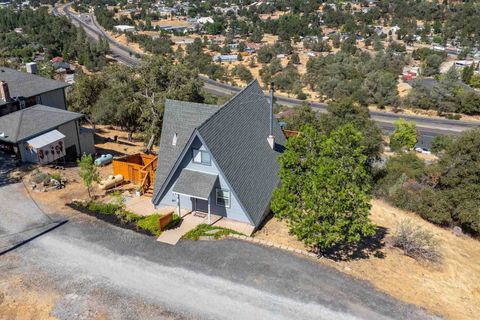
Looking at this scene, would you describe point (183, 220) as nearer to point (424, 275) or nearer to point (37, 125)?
point (424, 275)

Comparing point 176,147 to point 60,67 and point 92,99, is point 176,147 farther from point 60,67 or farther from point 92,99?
point 60,67

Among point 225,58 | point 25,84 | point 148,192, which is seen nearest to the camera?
point 148,192

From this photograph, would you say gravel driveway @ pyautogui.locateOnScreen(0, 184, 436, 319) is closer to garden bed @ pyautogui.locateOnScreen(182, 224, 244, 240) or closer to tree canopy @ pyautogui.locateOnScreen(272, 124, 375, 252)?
garden bed @ pyautogui.locateOnScreen(182, 224, 244, 240)

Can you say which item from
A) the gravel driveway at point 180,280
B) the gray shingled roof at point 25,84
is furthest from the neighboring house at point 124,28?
the gravel driveway at point 180,280

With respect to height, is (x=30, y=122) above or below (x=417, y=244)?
above

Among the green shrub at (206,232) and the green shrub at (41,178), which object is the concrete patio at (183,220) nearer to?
the green shrub at (206,232)

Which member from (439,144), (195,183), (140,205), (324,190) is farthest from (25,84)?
(439,144)
